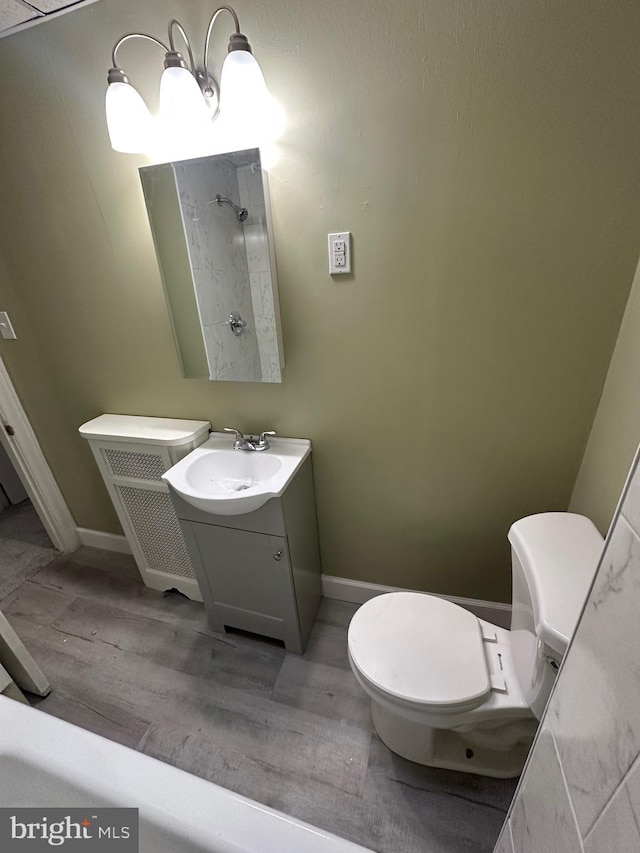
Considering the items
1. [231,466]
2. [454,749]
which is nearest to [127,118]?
[231,466]

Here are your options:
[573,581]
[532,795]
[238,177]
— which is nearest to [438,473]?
[573,581]

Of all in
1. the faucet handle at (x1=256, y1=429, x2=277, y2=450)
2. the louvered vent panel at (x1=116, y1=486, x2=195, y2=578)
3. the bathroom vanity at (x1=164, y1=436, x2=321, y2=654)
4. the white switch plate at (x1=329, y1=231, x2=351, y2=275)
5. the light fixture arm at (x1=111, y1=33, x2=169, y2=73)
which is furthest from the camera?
the louvered vent panel at (x1=116, y1=486, x2=195, y2=578)

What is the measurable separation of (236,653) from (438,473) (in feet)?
3.60

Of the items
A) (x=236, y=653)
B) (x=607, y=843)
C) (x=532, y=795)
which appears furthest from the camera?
(x=236, y=653)

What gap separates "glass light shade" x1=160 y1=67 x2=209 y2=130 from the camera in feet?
3.13

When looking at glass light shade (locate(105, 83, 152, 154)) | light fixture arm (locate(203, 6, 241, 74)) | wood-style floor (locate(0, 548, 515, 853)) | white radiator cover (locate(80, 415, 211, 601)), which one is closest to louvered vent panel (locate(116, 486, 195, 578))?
white radiator cover (locate(80, 415, 211, 601))

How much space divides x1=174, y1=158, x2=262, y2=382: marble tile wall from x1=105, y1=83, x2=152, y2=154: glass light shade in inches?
4.6

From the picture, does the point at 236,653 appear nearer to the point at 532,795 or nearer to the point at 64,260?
the point at 532,795

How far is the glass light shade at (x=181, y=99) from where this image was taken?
954 mm

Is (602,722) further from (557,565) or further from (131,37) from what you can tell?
(131,37)

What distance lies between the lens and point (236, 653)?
4.77 ft

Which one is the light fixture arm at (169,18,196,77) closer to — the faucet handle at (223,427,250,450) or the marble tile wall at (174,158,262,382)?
the marble tile wall at (174,158,262,382)

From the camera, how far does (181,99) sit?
0.97 m

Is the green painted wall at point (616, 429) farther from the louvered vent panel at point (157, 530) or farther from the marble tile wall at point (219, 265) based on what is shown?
the louvered vent panel at point (157, 530)
